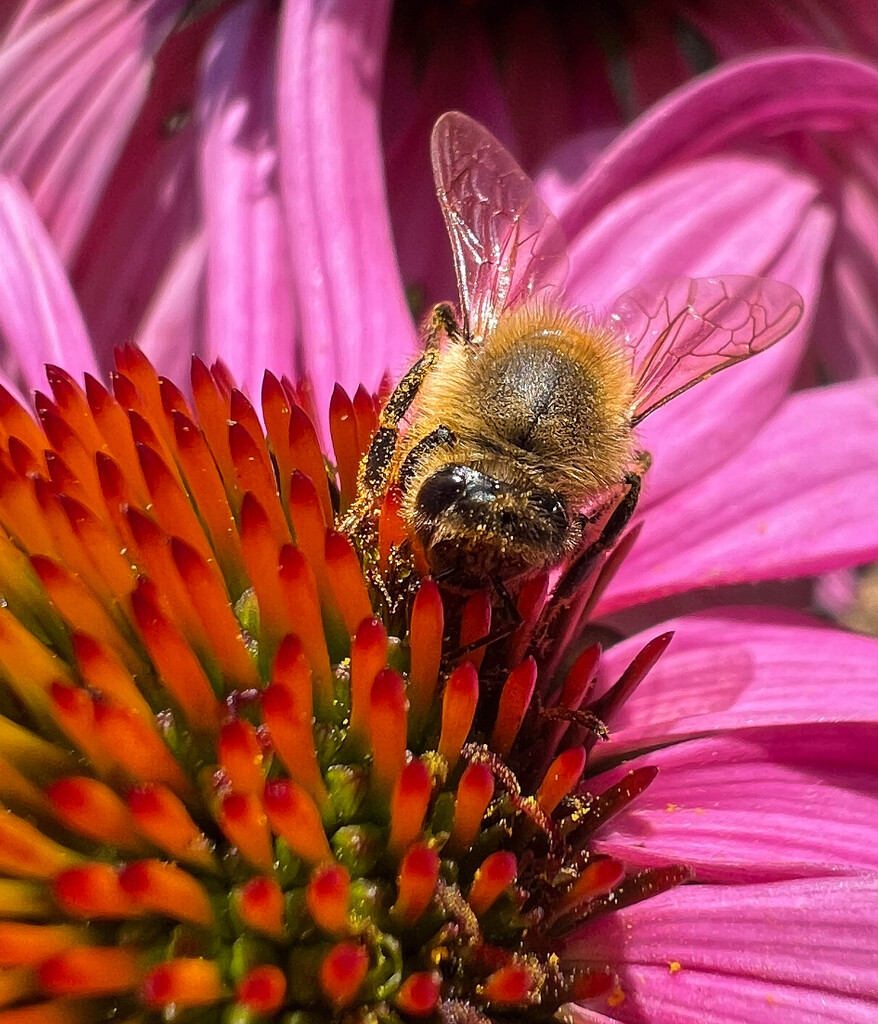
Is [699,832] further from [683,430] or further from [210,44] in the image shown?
[210,44]

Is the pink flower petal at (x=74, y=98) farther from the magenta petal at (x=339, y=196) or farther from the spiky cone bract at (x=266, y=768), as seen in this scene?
the spiky cone bract at (x=266, y=768)

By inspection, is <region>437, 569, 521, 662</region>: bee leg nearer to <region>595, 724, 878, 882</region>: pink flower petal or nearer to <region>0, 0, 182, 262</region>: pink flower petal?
<region>595, 724, 878, 882</region>: pink flower petal

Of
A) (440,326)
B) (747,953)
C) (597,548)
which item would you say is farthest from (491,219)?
(747,953)

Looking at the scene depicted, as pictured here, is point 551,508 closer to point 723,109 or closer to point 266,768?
point 266,768

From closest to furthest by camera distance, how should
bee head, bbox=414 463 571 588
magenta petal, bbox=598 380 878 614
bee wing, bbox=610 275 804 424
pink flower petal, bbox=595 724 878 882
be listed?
bee head, bbox=414 463 571 588 < pink flower petal, bbox=595 724 878 882 < bee wing, bbox=610 275 804 424 < magenta petal, bbox=598 380 878 614

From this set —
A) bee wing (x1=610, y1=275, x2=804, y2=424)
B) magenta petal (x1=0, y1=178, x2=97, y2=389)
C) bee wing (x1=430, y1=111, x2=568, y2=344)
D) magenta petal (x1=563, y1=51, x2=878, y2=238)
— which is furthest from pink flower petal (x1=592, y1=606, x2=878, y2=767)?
magenta petal (x1=0, y1=178, x2=97, y2=389)
